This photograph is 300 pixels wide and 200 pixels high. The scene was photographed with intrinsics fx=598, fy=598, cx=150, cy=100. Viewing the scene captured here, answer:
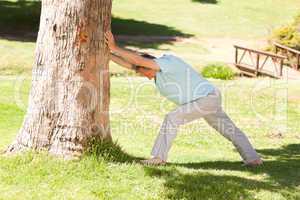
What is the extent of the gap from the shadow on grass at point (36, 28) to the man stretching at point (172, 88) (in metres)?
18.0

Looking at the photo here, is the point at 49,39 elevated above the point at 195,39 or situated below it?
above

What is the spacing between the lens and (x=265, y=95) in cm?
1516

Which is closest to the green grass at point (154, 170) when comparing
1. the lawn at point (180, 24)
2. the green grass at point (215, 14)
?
the lawn at point (180, 24)

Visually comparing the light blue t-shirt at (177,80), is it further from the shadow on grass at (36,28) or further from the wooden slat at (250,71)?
the shadow on grass at (36,28)

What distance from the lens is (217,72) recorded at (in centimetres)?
2034

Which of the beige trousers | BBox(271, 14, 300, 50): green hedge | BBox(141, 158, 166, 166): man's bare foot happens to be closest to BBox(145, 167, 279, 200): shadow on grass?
BBox(141, 158, 166, 166): man's bare foot

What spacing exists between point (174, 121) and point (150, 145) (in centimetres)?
263

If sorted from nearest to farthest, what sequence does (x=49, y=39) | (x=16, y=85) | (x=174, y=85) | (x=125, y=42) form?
1. (x=49, y=39)
2. (x=174, y=85)
3. (x=16, y=85)
4. (x=125, y=42)

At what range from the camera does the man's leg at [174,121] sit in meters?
6.51

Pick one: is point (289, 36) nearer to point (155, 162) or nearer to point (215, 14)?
point (215, 14)

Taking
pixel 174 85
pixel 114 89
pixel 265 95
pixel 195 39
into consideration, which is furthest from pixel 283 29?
pixel 174 85

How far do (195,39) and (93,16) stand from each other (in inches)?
961

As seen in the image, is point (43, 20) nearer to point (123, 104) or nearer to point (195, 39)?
point (123, 104)

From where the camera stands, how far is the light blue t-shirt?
6414 millimetres
